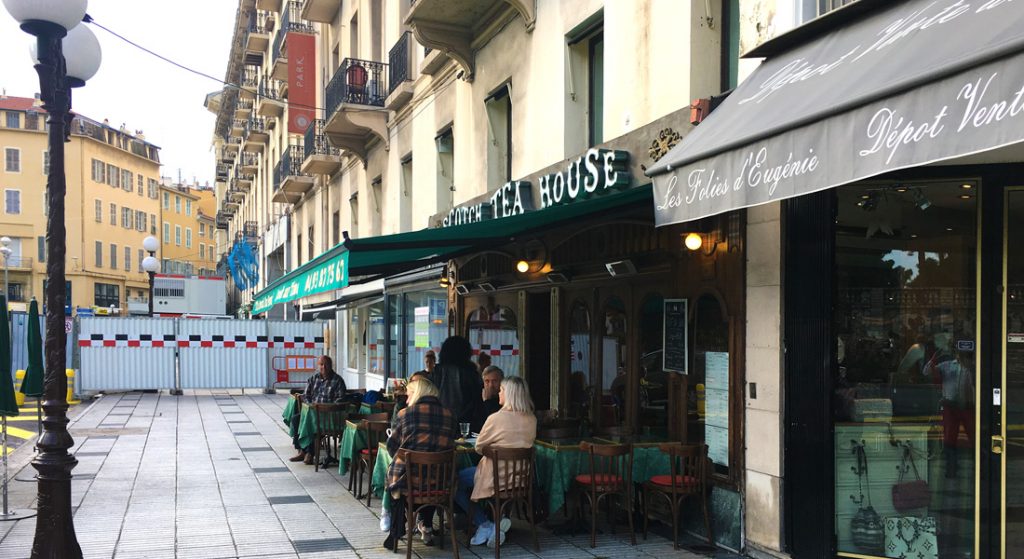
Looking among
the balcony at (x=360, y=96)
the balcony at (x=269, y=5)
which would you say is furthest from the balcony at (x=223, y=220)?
the balcony at (x=360, y=96)

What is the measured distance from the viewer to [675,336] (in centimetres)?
812

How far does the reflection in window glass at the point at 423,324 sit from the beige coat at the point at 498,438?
7.61m

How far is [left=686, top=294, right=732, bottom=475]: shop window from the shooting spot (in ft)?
24.3

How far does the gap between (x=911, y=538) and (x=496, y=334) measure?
25.5 feet

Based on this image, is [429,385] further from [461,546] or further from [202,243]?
[202,243]

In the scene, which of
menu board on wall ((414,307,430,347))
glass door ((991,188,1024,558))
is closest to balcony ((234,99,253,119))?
menu board on wall ((414,307,430,347))

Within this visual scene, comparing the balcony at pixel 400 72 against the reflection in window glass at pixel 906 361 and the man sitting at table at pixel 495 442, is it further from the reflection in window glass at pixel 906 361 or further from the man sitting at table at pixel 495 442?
the reflection in window glass at pixel 906 361

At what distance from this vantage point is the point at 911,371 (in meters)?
6.31

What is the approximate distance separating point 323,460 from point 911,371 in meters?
8.57

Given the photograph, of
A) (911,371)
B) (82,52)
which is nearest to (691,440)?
(911,371)

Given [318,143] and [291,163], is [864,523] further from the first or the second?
[291,163]

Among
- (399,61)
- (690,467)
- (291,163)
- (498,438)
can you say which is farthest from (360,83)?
(690,467)

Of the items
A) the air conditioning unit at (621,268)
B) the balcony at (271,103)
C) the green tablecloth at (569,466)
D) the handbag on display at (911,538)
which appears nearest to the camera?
the handbag on display at (911,538)

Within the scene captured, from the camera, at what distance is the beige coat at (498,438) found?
7.39 m
